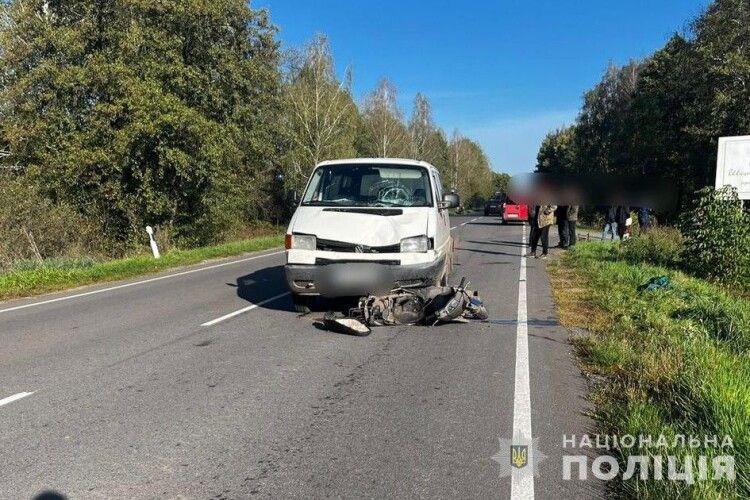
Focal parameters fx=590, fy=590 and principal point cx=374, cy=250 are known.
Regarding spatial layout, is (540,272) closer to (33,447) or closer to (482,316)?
(482,316)

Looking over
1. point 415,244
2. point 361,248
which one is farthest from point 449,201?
point 361,248

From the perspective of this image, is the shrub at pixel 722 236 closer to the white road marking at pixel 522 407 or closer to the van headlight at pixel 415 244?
the white road marking at pixel 522 407

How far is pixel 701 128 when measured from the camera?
3044 cm

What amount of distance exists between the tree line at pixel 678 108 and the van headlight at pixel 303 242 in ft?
28.1

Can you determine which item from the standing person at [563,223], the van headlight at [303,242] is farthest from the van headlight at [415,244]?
the standing person at [563,223]

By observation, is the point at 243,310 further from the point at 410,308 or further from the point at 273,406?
the point at 273,406

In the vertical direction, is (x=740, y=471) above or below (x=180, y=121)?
below

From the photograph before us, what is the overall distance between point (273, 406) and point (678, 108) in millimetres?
38082

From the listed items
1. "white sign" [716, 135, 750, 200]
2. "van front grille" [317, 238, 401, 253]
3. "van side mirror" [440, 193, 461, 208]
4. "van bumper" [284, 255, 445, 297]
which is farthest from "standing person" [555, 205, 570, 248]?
"van front grille" [317, 238, 401, 253]

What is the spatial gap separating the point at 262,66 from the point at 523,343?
2309 cm

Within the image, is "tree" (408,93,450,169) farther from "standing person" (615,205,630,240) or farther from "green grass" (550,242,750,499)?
"green grass" (550,242,750,499)

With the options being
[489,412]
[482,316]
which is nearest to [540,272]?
[482,316]

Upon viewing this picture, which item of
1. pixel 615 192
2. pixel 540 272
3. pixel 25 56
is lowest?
pixel 540 272

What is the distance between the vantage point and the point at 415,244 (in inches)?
287
